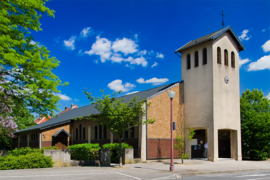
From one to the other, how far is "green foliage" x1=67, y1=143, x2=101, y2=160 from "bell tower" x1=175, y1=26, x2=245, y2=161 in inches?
364

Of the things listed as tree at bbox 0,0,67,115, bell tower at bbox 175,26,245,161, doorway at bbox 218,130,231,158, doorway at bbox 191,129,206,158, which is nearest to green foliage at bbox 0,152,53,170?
tree at bbox 0,0,67,115

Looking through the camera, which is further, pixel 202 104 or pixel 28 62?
pixel 202 104

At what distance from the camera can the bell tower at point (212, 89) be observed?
24.3 m

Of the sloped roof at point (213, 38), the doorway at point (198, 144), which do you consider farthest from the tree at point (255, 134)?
the sloped roof at point (213, 38)

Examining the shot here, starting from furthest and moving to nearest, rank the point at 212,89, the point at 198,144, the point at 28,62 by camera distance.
→ the point at 198,144, the point at 212,89, the point at 28,62

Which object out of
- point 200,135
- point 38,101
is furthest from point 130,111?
point 200,135

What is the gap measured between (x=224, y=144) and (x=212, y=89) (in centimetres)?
782

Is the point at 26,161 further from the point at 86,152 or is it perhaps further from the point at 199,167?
the point at 199,167

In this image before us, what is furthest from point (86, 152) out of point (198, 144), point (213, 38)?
point (213, 38)

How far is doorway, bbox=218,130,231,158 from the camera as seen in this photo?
1123 inches

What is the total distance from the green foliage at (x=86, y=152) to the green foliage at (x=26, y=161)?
391cm

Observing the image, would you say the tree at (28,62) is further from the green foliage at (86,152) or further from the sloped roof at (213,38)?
the sloped roof at (213,38)

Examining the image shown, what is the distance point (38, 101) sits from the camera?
17.8 m

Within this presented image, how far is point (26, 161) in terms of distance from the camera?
17.5 metres
